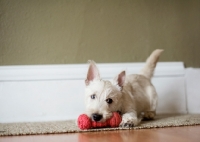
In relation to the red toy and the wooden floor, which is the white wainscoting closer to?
the red toy

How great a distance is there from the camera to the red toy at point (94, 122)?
5.35 feet

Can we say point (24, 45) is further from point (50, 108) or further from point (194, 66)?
point (194, 66)

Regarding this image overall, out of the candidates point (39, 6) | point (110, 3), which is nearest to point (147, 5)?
point (110, 3)

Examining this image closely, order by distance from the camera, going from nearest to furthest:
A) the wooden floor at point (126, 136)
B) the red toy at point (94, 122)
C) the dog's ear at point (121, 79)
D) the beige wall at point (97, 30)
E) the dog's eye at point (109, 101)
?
the wooden floor at point (126, 136), the red toy at point (94, 122), the dog's eye at point (109, 101), the dog's ear at point (121, 79), the beige wall at point (97, 30)

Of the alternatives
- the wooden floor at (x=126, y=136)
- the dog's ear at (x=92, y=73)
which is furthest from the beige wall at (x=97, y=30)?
the wooden floor at (x=126, y=136)

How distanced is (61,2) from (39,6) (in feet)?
0.71

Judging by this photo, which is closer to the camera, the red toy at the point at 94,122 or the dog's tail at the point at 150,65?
the red toy at the point at 94,122

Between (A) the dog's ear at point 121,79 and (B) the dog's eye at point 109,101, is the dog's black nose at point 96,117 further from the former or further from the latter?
(A) the dog's ear at point 121,79

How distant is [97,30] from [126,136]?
143cm

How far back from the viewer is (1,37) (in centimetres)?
245

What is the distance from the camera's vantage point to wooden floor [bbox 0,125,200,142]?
51.2 inches

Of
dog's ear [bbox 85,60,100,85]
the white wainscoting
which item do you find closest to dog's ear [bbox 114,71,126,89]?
dog's ear [bbox 85,60,100,85]

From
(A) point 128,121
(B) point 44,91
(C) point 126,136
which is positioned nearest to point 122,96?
(A) point 128,121

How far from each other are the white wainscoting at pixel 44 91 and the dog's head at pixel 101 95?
0.57 meters
